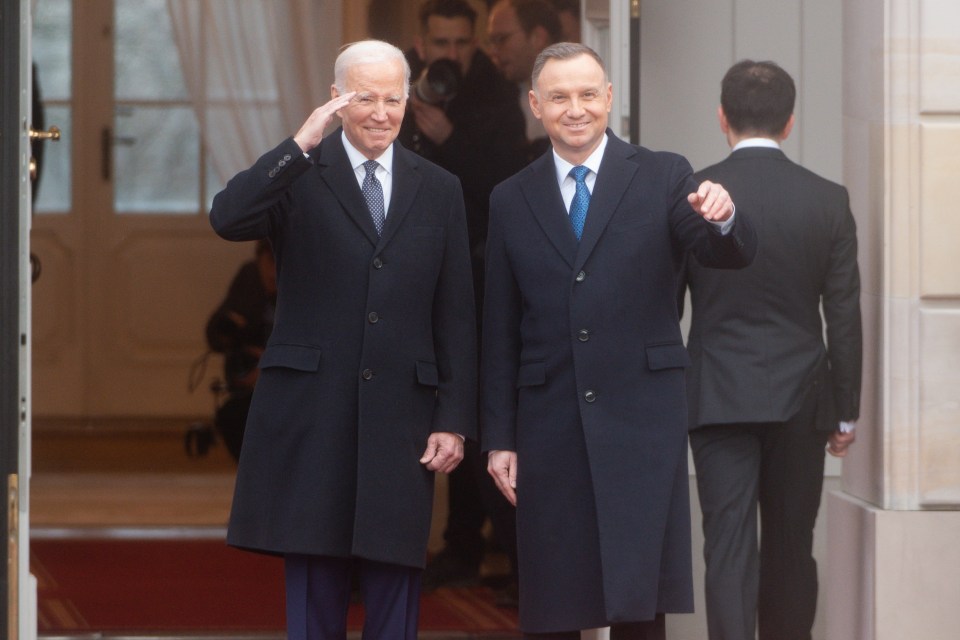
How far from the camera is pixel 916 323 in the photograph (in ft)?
13.4

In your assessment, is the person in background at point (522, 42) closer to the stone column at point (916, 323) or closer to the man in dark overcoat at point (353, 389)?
the stone column at point (916, 323)

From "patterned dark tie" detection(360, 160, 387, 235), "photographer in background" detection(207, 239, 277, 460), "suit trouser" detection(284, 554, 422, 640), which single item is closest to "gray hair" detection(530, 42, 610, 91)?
"patterned dark tie" detection(360, 160, 387, 235)

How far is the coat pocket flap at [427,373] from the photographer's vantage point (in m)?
3.29

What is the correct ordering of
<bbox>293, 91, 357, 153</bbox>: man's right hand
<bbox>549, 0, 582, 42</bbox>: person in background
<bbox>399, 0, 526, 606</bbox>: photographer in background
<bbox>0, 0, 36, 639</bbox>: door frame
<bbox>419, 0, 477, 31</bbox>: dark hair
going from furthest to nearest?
1. <bbox>549, 0, 582, 42</bbox>: person in background
2. <bbox>419, 0, 477, 31</bbox>: dark hair
3. <bbox>399, 0, 526, 606</bbox>: photographer in background
4. <bbox>0, 0, 36, 639</bbox>: door frame
5. <bbox>293, 91, 357, 153</bbox>: man's right hand

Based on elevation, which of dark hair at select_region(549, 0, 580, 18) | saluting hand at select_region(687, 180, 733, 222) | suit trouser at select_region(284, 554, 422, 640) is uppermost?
dark hair at select_region(549, 0, 580, 18)

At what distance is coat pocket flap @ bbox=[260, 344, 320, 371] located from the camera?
10.7 ft

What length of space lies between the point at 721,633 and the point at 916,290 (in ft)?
3.26

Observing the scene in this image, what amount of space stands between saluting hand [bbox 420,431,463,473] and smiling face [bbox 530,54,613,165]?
63cm

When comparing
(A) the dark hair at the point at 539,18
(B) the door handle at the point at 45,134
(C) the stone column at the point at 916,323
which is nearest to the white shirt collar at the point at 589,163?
(C) the stone column at the point at 916,323

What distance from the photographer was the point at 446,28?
5.62 metres

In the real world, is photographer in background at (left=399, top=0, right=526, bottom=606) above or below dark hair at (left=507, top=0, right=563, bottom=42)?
below

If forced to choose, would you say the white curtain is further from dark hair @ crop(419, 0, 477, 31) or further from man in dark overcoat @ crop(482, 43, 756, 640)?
man in dark overcoat @ crop(482, 43, 756, 640)

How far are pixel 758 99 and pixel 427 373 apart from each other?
123cm

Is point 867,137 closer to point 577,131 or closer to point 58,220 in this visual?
point 577,131
